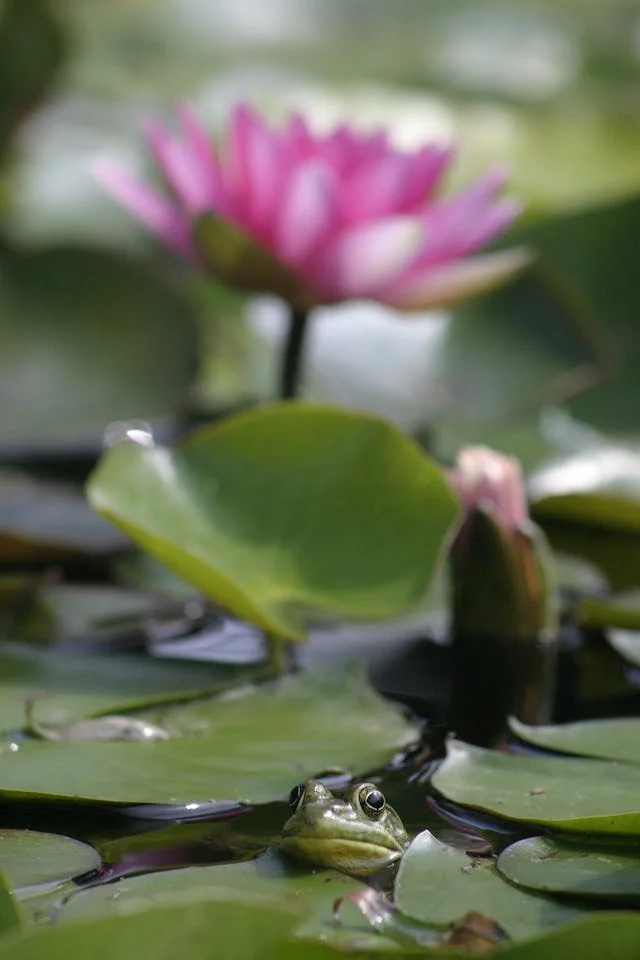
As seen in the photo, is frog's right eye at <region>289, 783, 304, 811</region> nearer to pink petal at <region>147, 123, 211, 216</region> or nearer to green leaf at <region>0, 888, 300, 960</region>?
green leaf at <region>0, 888, 300, 960</region>

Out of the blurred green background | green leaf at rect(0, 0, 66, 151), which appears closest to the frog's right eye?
the blurred green background

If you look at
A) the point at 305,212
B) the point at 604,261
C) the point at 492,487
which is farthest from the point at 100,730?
the point at 604,261

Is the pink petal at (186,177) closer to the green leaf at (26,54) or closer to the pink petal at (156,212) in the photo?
the pink petal at (156,212)

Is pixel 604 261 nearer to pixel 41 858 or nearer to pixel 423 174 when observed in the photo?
pixel 423 174

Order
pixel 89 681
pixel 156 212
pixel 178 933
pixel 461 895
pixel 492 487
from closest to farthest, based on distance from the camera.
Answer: pixel 178 933 → pixel 461 895 → pixel 89 681 → pixel 492 487 → pixel 156 212

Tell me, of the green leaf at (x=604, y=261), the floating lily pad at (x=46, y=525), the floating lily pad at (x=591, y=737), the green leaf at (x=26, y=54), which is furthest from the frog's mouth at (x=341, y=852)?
the green leaf at (x=26, y=54)

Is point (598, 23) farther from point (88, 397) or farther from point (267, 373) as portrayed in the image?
point (88, 397)

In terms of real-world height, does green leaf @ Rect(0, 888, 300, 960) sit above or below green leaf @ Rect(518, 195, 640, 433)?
below
